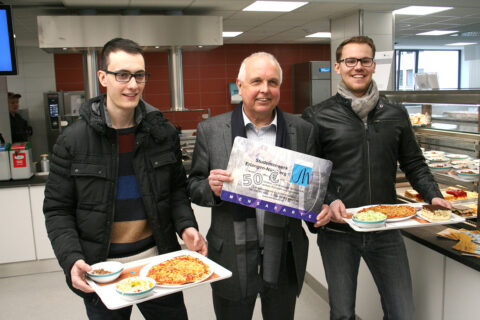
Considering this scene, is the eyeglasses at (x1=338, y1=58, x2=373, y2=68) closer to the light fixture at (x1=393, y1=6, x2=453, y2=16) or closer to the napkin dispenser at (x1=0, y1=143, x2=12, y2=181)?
the napkin dispenser at (x1=0, y1=143, x2=12, y2=181)

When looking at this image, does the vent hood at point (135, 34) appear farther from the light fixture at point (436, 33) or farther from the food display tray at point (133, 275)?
the light fixture at point (436, 33)

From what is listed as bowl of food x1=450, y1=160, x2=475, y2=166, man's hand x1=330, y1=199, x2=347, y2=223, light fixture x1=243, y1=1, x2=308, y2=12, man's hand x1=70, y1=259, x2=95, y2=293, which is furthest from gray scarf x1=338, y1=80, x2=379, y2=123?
light fixture x1=243, y1=1, x2=308, y2=12

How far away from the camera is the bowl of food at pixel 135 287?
1388 mm

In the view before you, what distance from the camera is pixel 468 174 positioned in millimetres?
2617

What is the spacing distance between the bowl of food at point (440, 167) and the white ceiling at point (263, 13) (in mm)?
3177

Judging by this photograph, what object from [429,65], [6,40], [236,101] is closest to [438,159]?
[6,40]

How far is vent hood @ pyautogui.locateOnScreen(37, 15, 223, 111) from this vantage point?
502 cm

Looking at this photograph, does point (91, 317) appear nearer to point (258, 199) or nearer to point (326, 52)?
point (258, 199)

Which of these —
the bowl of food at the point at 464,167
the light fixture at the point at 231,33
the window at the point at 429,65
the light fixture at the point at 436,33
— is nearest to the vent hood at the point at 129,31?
the light fixture at the point at 231,33

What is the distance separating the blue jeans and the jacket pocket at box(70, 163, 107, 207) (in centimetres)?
107

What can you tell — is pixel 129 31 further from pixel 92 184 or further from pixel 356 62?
pixel 92 184

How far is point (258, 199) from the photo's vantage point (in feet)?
5.54

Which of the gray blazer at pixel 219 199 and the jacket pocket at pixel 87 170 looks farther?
the gray blazer at pixel 219 199

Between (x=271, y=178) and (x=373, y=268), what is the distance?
2.61 ft
